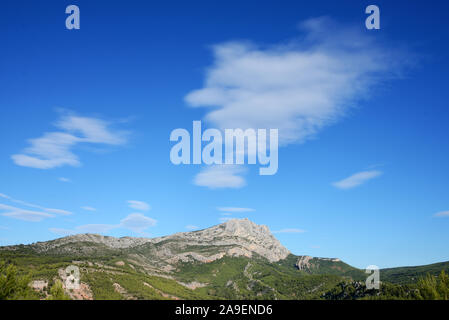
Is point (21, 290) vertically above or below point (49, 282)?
above
